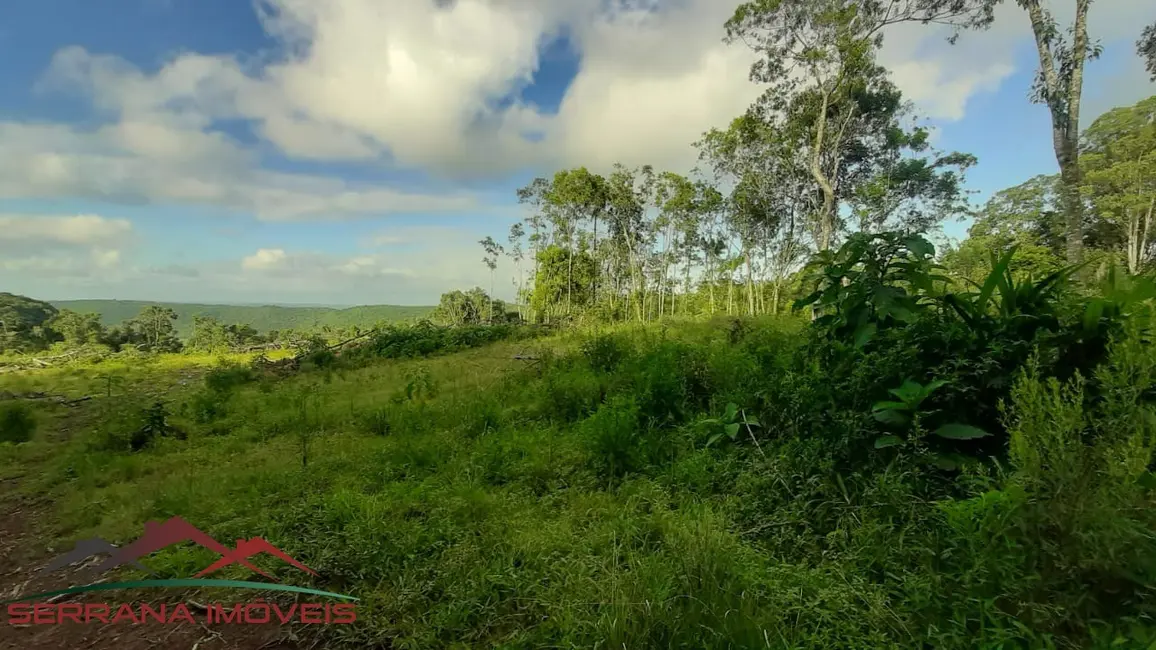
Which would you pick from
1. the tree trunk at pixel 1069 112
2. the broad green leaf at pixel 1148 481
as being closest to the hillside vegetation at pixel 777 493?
the broad green leaf at pixel 1148 481

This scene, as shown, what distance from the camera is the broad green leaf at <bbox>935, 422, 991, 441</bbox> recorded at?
2221mm

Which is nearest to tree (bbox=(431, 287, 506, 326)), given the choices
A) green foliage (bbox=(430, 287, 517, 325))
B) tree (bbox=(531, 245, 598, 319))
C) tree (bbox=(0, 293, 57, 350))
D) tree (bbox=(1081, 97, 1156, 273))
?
green foliage (bbox=(430, 287, 517, 325))

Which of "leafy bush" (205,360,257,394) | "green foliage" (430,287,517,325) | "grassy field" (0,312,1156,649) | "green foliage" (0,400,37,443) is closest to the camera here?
"grassy field" (0,312,1156,649)

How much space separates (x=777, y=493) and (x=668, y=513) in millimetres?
643

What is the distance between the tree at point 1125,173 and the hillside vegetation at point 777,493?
23696 mm

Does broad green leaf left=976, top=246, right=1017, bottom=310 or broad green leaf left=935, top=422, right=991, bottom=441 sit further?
broad green leaf left=976, top=246, right=1017, bottom=310

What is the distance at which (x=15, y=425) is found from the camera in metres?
5.68

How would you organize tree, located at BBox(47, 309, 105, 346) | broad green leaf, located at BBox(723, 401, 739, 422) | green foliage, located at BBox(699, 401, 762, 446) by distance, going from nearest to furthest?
green foliage, located at BBox(699, 401, 762, 446), broad green leaf, located at BBox(723, 401, 739, 422), tree, located at BBox(47, 309, 105, 346)

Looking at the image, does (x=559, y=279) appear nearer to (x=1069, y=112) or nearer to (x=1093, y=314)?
(x=1069, y=112)

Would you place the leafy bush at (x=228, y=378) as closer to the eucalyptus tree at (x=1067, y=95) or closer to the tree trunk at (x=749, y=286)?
the eucalyptus tree at (x=1067, y=95)

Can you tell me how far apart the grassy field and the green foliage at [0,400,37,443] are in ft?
1.79

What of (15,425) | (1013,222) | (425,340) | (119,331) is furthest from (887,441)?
(119,331)

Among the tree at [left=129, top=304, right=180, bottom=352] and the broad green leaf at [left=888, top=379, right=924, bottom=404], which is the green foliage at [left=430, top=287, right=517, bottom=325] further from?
the broad green leaf at [left=888, top=379, right=924, bottom=404]

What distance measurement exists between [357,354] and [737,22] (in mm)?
15700
